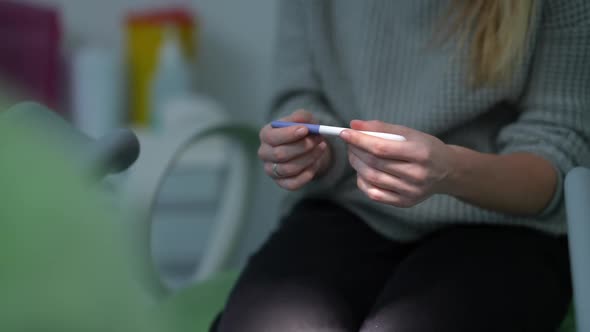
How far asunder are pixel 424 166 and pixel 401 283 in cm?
13

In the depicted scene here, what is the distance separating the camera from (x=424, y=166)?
57cm

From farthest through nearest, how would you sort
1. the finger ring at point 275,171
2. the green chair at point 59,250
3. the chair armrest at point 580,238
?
1. the finger ring at point 275,171
2. the chair armrest at point 580,238
3. the green chair at point 59,250

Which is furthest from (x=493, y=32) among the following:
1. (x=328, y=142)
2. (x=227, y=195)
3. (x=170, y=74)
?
(x=170, y=74)


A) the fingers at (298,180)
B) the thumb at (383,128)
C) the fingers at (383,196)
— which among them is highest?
the thumb at (383,128)

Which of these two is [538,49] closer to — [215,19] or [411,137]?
[411,137]

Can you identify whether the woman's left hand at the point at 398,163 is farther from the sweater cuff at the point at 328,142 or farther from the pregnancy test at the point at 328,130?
the sweater cuff at the point at 328,142

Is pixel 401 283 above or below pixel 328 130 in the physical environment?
below

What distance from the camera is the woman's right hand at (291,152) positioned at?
2.11 feet

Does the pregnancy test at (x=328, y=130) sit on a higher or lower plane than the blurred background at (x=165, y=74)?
higher

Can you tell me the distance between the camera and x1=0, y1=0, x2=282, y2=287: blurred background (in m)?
1.33

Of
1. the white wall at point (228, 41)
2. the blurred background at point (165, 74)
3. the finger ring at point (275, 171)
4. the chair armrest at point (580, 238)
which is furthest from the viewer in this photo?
the white wall at point (228, 41)

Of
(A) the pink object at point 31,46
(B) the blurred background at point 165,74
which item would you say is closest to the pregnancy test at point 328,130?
(B) the blurred background at point 165,74

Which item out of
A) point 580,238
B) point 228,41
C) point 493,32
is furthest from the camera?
point 228,41

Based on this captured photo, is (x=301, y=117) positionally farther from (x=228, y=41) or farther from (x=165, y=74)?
(x=228, y=41)
